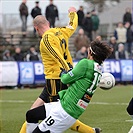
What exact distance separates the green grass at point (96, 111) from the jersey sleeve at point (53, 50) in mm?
2608

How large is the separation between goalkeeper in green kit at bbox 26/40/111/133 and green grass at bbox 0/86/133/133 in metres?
3.52

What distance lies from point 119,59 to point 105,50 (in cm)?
1890

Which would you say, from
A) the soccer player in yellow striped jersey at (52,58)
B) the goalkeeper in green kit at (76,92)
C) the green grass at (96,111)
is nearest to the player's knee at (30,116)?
the soccer player in yellow striped jersey at (52,58)

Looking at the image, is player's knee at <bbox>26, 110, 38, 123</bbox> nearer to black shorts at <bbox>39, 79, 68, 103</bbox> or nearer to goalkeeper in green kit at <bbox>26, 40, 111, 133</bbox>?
goalkeeper in green kit at <bbox>26, 40, 111, 133</bbox>

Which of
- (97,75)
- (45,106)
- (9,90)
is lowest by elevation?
(9,90)

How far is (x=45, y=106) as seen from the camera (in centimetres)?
842

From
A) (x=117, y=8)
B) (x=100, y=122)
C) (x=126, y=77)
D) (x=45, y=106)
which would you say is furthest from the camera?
(x=117, y=8)

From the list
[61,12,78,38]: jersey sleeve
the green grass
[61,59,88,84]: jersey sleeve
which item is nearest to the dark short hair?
[61,59,88,84]: jersey sleeve

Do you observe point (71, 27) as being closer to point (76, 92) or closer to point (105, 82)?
→ point (105, 82)

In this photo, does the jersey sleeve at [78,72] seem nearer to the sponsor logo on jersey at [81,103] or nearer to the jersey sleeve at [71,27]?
the sponsor logo on jersey at [81,103]

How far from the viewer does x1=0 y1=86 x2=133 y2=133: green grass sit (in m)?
11.9

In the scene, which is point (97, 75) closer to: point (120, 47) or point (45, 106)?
point (45, 106)

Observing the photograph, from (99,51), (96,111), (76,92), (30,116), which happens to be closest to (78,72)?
(76,92)

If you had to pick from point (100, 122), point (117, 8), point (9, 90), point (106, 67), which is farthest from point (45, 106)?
point (117, 8)
